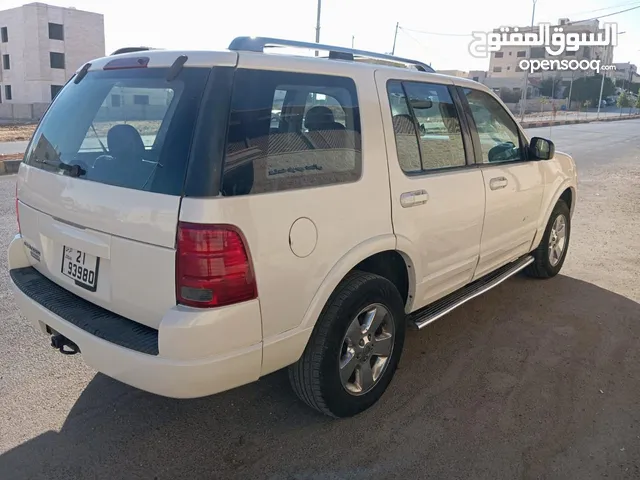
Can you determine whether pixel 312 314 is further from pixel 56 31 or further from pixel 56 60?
pixel 56 31

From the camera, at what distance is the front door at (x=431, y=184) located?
10.5 feet

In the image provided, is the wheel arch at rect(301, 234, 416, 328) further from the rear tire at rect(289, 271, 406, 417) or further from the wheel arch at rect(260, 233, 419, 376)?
the rear tire at rect(289, 271, 406, 417)

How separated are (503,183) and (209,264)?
268cm

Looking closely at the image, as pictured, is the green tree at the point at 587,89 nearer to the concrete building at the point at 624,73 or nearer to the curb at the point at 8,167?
the concrete building at the point at 624,73

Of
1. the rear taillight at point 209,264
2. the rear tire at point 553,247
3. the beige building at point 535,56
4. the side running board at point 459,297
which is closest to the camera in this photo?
the rear taillight at point 209,264

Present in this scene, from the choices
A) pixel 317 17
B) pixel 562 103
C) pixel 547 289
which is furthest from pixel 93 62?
pixel 562 103

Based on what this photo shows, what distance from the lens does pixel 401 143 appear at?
325 cm

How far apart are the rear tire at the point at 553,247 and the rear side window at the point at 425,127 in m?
1.96

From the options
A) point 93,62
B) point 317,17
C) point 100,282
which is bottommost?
point 100,282

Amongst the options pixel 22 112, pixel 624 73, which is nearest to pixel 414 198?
pixel 22 112

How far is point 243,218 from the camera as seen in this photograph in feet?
7.79

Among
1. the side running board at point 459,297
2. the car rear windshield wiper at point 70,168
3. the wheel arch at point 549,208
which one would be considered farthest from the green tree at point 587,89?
the car rear windshield wiper at point 70,168

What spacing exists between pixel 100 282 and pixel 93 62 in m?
1.32

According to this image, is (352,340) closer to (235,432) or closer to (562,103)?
(235,432)
